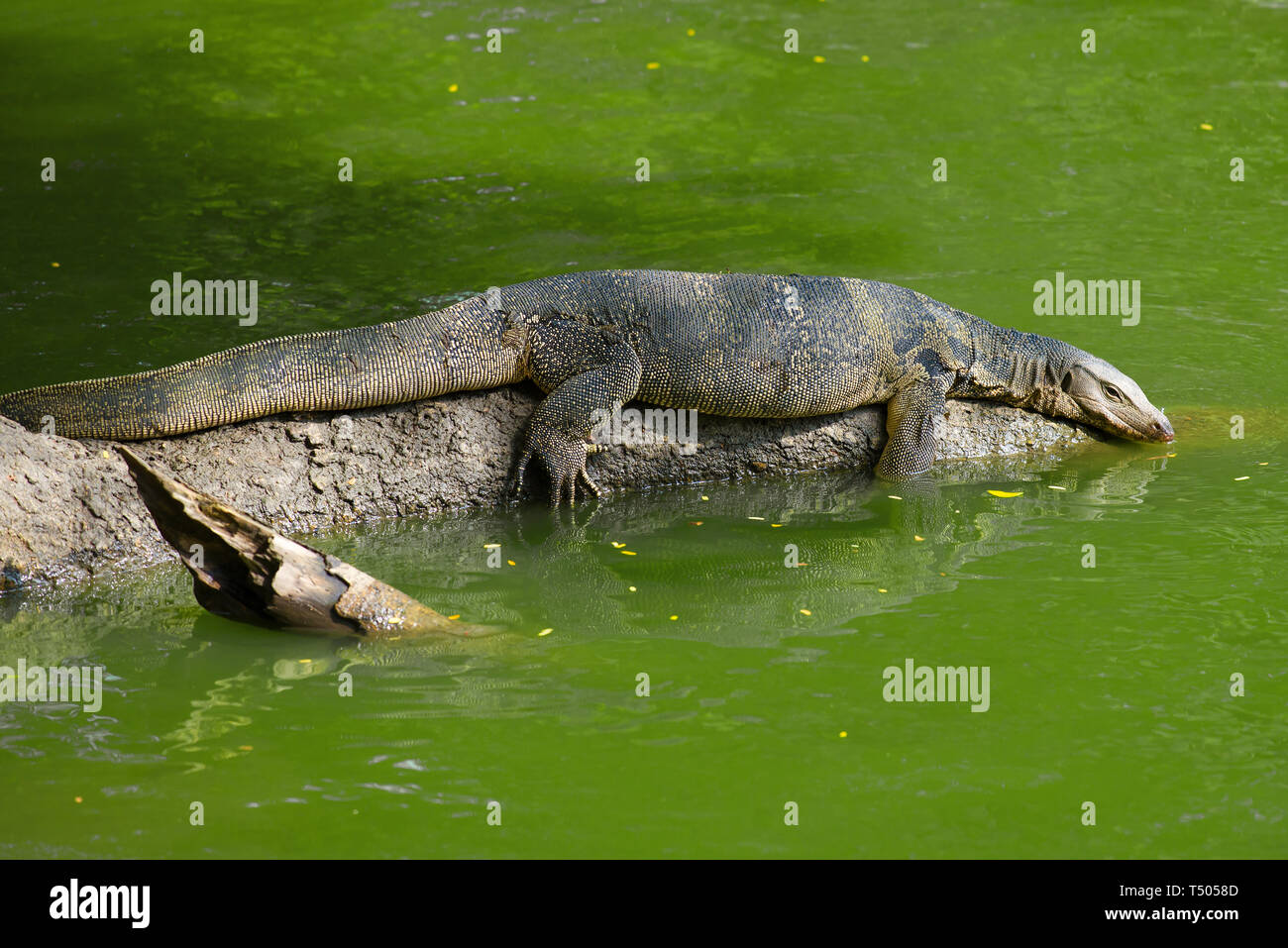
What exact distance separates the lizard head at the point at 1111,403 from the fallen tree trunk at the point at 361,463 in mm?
197

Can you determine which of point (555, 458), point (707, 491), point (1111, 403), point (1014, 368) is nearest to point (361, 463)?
point (555, 458)

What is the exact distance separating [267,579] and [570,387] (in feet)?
8.34

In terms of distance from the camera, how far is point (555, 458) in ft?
28.0

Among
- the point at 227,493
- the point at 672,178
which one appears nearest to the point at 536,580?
the point at 227,493

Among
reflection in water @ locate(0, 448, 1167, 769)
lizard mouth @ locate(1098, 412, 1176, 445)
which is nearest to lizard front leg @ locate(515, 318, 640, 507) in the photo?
reflection in water @ locate(0, 448, 1167, 769)

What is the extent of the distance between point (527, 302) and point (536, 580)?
1882 mm

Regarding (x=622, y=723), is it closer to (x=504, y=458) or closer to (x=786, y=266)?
(x=504, y=458)

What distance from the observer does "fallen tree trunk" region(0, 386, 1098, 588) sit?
24.6 feet

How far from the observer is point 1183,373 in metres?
10.8

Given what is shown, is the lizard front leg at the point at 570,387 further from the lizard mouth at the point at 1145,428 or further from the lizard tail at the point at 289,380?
the lizard mouth at the point at 1145,428

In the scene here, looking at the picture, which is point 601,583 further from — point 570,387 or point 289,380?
point 289,380

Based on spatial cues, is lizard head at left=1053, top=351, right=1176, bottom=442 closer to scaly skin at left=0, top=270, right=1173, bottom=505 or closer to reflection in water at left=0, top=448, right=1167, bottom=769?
scaly skin at left=0, top=270, right=1173, bottom=505

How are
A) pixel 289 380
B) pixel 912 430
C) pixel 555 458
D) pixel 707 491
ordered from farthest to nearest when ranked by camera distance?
pixel 912 430, pixel 707 491, pixel 555 458, pixel 289 380
